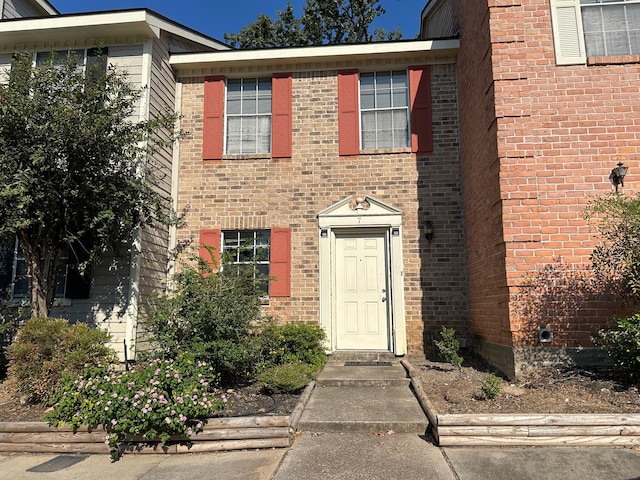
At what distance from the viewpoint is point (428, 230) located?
7441 millimetres

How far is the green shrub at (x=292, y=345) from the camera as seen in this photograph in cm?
627

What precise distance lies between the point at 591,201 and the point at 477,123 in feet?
6.60

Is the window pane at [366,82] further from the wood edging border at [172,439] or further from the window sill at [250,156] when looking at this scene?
the wood edging border at [172,439]

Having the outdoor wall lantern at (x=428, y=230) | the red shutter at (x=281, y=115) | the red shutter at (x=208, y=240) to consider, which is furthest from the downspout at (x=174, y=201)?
the outdoor wall lantern at (x=428, y=230)

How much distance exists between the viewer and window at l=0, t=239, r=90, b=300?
7.10 metres

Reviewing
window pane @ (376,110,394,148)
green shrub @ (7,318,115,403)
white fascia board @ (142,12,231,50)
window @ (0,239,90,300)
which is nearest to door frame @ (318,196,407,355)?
window pane @ (376,110,394,148)

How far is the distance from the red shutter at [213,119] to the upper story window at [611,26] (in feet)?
19.2

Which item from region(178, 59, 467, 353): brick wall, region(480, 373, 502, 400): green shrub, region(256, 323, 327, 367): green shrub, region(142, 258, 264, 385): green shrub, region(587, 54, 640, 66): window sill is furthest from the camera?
region(178, 59, 467, 353): brick wall

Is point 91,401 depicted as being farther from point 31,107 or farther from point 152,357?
point 31,107

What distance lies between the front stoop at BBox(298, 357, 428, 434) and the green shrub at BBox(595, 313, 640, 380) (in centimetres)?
214

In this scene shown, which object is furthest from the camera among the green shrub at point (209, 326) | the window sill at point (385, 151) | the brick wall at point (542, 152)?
the window sill at point (385, 151)

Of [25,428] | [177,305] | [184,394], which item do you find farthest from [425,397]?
[25,428]

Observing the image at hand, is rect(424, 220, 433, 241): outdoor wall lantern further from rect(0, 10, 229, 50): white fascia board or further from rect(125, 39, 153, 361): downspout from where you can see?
rect(0, 10, 229, 50): white fascia board

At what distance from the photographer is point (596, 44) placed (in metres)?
5.70
